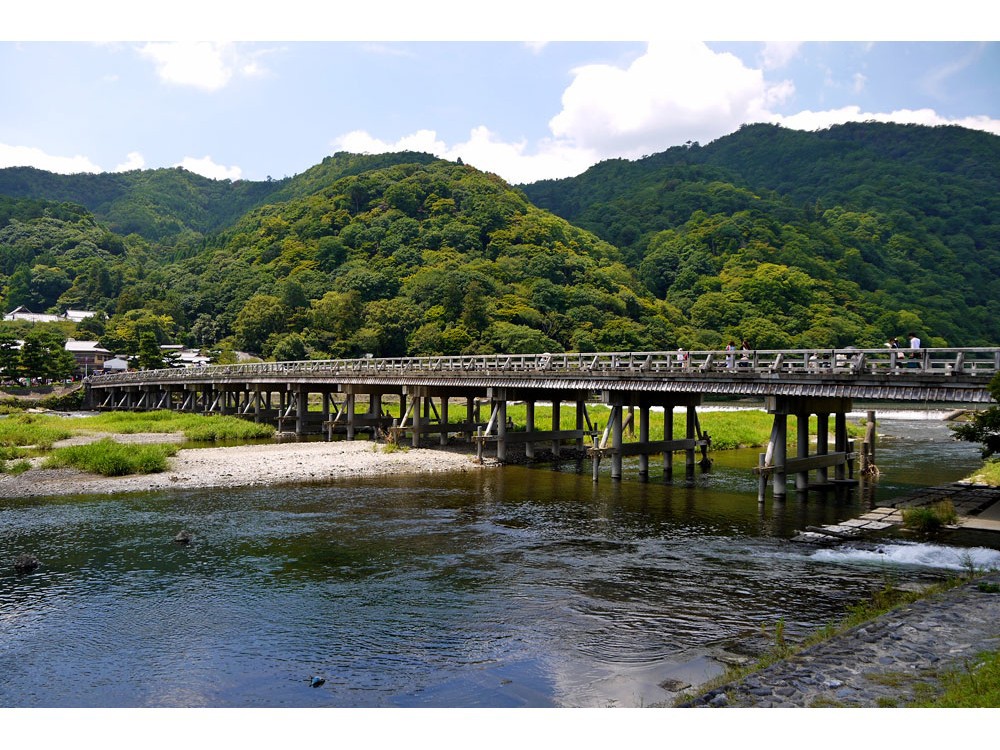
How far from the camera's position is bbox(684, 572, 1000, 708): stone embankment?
9.66 metres

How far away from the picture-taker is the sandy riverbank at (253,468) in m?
29.0

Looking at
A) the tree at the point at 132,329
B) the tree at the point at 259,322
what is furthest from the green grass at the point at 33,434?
the tree at the point at 132,329

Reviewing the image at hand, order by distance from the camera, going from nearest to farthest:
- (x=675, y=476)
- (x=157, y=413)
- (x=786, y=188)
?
1. (x=675, y=476)
2. (x=157, y=413)
3. (x=786, y=188)

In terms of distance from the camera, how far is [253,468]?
34.1 metres

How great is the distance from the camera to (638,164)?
196625 mm

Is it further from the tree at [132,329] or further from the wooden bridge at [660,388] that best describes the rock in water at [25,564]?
the tree at [132,329]

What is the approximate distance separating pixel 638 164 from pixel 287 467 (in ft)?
590

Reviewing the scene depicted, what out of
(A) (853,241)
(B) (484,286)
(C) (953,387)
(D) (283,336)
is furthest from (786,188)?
(C) (953,387)

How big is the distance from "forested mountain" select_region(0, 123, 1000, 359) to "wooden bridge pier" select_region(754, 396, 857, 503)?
183 ft

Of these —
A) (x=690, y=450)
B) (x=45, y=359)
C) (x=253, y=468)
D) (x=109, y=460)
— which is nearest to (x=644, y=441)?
(x=690, y=450)

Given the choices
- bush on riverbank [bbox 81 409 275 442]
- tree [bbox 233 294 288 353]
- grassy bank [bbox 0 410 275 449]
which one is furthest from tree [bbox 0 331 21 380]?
tree [bbox 233 294 288 353]

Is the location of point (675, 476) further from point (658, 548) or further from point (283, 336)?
point (283, 336)

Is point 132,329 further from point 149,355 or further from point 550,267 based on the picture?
point 550,267

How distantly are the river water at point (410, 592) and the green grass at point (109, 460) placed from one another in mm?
5045
